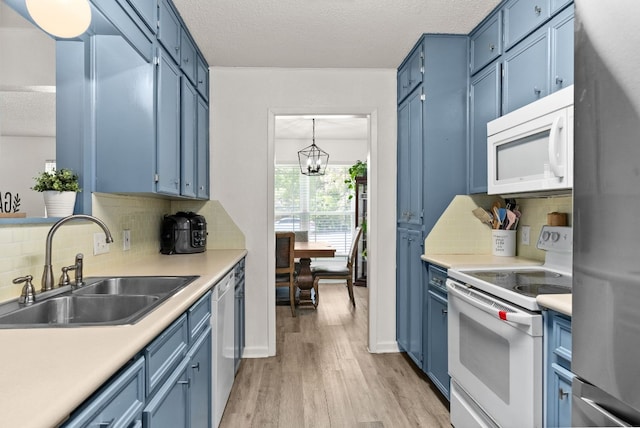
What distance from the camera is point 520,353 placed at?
1.56 meters

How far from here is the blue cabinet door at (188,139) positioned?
2617mm

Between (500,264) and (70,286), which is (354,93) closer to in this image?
(500,264)

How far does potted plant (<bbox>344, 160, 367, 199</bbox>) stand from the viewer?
6.19 m

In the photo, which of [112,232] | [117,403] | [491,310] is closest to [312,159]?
[112,232]

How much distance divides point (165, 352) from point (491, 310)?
1.29 m

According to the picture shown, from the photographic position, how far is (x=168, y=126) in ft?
7.71

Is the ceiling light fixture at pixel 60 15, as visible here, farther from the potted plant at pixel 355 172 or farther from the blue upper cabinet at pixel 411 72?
the potted plant at pixel 355 172

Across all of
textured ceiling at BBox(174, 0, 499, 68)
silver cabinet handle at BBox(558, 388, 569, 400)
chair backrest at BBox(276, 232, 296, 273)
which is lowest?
silver cabinet handle at BBox(558, 388, 569, 400)

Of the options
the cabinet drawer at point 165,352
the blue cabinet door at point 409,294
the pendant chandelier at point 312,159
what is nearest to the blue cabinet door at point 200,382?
the cabinet drawer at point 165,352

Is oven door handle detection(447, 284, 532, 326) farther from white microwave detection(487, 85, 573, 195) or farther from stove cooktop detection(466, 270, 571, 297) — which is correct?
white microwave detection(487, 85, 573, 195)

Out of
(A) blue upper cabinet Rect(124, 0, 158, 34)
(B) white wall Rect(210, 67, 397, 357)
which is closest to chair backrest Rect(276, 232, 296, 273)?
(B) white wall Rect(210, 67, 397, 357)

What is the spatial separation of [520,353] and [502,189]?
979 millimetres

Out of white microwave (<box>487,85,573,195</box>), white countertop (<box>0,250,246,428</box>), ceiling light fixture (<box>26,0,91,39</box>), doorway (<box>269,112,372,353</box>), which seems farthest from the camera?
doorway (<box>269,112,372,353</box>)

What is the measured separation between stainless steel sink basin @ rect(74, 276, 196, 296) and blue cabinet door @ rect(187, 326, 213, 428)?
0.87 ft
